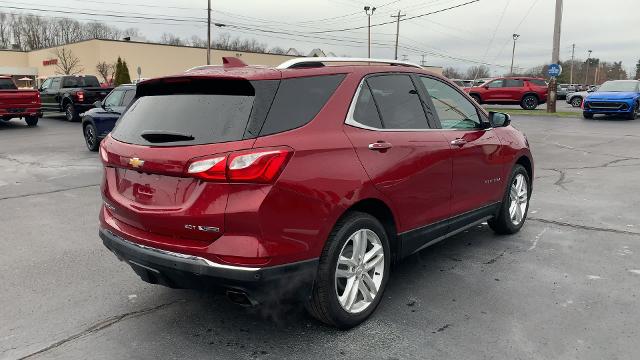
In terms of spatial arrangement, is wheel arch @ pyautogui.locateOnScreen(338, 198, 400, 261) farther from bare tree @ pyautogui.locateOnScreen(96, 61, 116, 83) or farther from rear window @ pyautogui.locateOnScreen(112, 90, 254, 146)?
bare tree @ pyautogui.locateOnScreen(96, 61, 116, 83)

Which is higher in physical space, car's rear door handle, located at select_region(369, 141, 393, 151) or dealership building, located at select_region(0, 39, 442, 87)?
dealership building, located at select_region(0, 39, 442, 87)

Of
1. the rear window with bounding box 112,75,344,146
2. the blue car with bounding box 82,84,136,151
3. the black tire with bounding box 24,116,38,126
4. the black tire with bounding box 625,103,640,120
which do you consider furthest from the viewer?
the black tire with bounding box 625,103,640,120

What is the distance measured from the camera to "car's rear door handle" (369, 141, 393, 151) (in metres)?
3.39

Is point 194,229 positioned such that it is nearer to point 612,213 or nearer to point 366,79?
point 366,79

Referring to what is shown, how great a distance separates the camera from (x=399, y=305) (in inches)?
147

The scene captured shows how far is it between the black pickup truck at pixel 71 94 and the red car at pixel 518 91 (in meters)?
20.4

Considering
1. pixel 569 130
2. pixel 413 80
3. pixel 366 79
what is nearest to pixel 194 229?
pixel 366 79

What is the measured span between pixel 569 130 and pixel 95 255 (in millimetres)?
16050

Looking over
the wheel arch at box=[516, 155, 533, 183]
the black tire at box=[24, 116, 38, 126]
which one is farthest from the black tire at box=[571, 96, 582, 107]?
the wheel arch at box=[516, 155, 533, 183]

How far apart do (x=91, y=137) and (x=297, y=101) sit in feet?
35.6

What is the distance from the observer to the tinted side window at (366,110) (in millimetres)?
3445

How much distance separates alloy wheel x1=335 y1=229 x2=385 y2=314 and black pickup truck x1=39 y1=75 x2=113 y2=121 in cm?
1936

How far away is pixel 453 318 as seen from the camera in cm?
351

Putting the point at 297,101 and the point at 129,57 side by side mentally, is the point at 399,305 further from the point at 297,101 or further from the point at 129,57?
the point at 129,57
